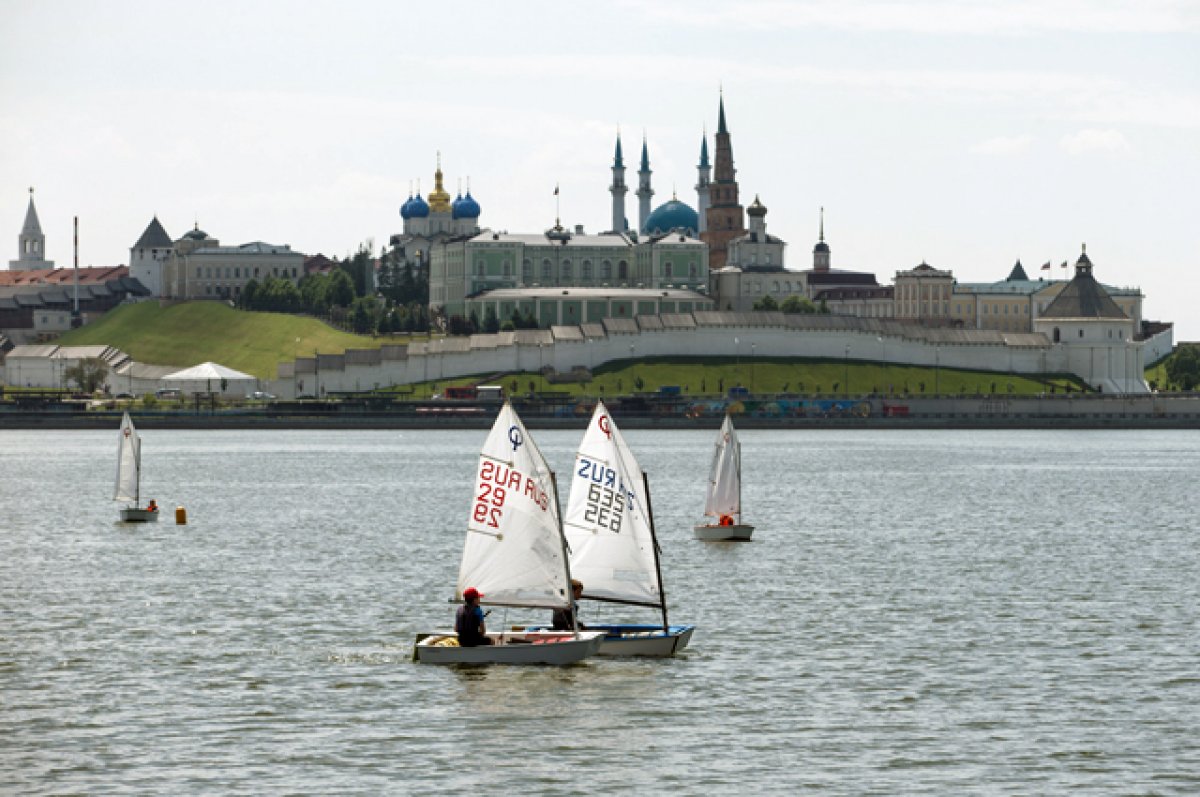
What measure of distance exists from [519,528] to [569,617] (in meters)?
2.09

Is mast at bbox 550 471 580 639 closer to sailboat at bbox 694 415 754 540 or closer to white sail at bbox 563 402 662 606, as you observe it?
white sail at bbox 563 402 662 606

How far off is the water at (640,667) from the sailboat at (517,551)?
0.54m

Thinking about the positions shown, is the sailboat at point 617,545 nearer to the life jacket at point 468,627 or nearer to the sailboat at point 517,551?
the sailboat at point 517,551

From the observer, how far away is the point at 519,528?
41250mm

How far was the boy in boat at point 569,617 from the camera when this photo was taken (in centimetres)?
4150

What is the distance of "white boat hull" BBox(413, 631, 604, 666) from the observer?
41.1 metres

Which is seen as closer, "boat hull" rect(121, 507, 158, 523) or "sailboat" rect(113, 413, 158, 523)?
"sailboat" rect(113, 413, 158, 523)

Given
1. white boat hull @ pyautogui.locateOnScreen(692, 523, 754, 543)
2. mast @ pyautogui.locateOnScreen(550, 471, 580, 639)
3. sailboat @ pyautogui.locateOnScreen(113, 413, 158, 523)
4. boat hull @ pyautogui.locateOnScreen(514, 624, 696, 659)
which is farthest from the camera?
sailboat @ pyautogui.locateOnScreen(113, 413, 158, 523)

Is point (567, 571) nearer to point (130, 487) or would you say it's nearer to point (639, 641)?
point (639, 641)

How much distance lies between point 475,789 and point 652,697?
7.68 metres

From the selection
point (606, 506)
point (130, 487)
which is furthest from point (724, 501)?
point (606, 506)

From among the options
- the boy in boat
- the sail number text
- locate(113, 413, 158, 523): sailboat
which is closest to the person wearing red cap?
the boy in boat

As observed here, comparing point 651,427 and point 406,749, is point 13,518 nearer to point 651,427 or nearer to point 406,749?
point 406,749

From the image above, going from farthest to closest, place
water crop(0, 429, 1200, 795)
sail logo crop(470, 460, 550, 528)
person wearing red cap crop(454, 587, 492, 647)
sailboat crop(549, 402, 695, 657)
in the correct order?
sailboat crop(549, 402, 695, 657)
sail logo crop(470, 460, 550, 528)
person wearing red cap crop(454, 587, 492, 647)
water crop(0, 429, 1200, 795)
